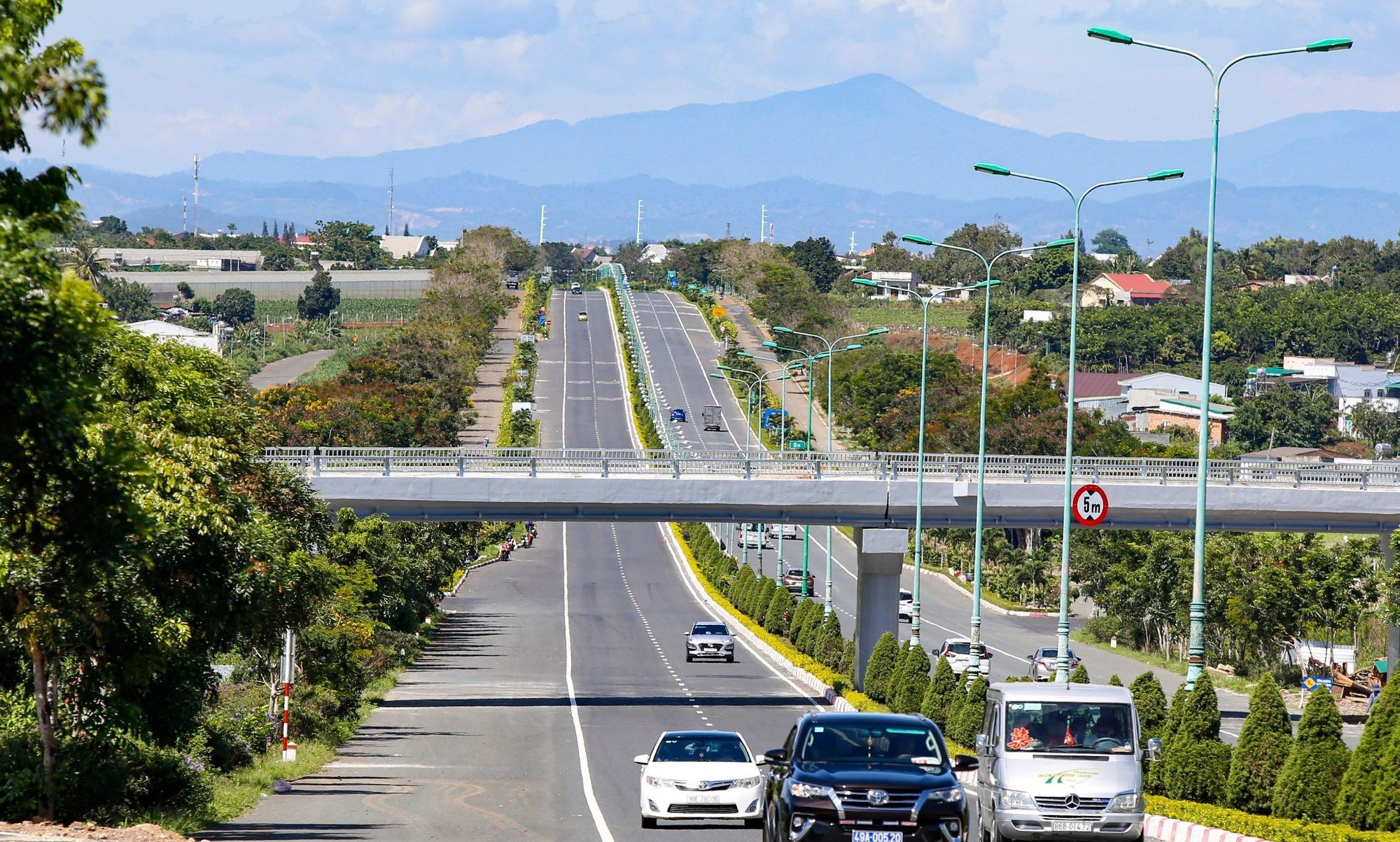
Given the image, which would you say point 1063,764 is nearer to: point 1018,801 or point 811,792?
point 1018,801

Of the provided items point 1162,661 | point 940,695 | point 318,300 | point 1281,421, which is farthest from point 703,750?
point 318,300

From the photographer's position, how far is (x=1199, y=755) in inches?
989

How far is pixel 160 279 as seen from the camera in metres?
197

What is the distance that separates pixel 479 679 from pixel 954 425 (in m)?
47.9

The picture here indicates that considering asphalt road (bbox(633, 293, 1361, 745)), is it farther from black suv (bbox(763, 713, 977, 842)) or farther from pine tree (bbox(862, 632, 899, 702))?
black suv (bbox(763, 713, 977, 842))

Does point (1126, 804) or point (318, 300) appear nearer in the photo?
point (1126, 804)

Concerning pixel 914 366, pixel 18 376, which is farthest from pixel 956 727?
pixel 914 366

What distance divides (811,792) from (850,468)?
131 feet

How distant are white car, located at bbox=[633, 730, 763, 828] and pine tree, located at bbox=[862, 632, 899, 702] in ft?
69.7

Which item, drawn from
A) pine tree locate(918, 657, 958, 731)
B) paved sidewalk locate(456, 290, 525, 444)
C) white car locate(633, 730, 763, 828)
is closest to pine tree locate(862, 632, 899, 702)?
pine tree locate(918, 657, 958, 731)

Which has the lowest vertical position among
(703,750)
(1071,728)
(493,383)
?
(703,750)

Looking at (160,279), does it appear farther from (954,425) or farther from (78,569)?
(78,569)

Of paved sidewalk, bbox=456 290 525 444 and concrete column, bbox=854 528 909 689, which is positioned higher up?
paved sidewalk, bbox=456 290 525 444

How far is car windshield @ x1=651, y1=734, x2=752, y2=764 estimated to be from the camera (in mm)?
24484
